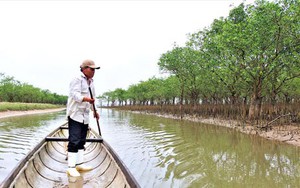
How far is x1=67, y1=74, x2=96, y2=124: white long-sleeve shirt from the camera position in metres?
3.41

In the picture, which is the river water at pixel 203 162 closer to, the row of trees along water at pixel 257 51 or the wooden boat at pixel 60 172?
the wooden boat at pixel 60 172

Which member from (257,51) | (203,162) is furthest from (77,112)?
(257,51)

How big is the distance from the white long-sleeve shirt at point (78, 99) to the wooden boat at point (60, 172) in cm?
79

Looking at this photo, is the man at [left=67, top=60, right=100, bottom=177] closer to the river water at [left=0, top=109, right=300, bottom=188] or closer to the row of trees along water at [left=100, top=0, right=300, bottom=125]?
the river water at [left=0, top=109, right=300, bottom=188]

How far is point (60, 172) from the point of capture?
3.94m

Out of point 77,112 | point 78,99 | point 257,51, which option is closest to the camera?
point 78,99

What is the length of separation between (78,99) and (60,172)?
4.60 feet

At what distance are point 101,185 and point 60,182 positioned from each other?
61cm

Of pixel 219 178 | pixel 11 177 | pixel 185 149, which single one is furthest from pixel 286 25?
pixel 11 177

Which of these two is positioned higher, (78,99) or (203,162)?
(78,99)

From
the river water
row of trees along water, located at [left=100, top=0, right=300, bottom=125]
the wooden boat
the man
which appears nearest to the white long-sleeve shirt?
the man

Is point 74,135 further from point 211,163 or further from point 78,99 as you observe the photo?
point 211,163

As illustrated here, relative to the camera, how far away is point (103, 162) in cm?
422

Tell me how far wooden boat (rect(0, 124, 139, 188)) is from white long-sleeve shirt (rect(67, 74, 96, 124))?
0.79 m
